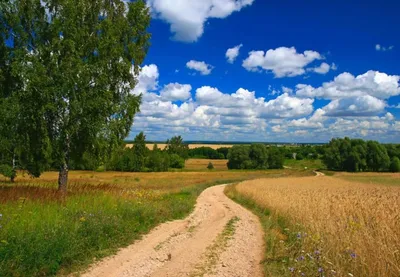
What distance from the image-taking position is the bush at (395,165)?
111 meters

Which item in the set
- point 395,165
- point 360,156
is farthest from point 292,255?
point 395,165

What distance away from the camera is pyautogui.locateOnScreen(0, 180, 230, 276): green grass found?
21.4 ft

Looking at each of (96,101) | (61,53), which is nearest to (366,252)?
(96,101)

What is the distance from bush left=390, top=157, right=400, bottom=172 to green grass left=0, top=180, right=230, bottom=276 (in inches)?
4722

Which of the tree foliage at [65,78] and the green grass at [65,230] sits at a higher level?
the tree foliage at [65,78]

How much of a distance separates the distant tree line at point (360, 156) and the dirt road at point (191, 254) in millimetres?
112676

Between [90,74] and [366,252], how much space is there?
14.8 metres

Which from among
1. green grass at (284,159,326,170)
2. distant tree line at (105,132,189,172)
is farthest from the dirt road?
green grass at (284,159,326,170)

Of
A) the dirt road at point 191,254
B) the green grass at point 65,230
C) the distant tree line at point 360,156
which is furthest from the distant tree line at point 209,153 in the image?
the green grass at point 65,230

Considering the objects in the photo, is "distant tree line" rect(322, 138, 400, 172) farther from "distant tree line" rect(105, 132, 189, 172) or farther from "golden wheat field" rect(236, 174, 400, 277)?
"golden wheat field" rect(236, 174, 400, 277)

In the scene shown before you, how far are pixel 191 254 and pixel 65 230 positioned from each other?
332 centimetres

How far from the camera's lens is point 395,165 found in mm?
111375

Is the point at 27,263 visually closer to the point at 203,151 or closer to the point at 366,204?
the point at 366,204

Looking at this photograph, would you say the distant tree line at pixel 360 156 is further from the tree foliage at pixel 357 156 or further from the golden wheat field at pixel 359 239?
the golden wheat field at pixel 359 239
